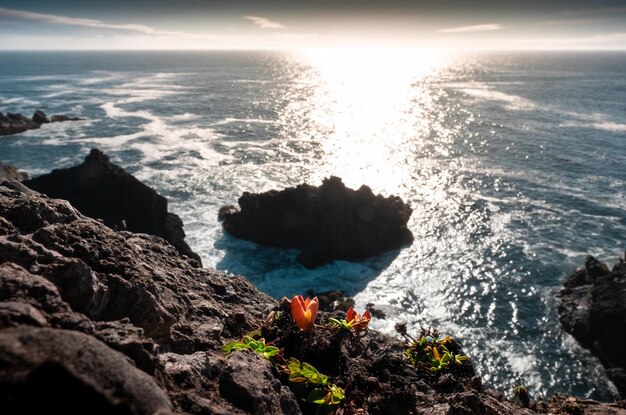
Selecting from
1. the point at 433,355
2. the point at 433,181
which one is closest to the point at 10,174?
the point at 433,181

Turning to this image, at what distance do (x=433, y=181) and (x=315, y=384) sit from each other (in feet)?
158

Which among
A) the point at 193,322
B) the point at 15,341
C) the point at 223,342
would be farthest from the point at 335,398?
the point at 15,341

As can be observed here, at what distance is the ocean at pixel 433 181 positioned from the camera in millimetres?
28500

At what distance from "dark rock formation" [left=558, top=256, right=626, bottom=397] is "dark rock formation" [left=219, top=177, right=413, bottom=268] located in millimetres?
13242

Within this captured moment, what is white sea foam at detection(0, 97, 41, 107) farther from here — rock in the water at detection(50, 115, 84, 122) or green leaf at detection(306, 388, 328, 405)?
green leaf at detection(306, 388, 328, 405)

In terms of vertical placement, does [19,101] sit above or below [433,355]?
above

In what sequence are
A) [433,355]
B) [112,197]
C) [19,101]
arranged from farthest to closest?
[19,101] < [112,197] < [433,355]

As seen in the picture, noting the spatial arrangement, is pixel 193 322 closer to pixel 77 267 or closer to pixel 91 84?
pixel 77 267

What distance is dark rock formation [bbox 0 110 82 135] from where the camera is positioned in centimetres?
7244

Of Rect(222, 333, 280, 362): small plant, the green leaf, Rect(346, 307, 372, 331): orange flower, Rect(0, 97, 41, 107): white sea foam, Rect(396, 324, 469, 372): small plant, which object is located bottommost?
Rect(396, 324, 469, 372): small plant

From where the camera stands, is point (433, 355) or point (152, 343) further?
point (433, 355)

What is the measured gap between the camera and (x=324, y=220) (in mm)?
37375

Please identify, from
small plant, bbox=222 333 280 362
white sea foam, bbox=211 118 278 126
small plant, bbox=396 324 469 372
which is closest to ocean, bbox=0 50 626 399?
white sea foam, bbox=211 118 278 126

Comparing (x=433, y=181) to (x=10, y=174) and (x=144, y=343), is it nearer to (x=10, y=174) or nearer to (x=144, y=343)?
(x=10, y=174)
